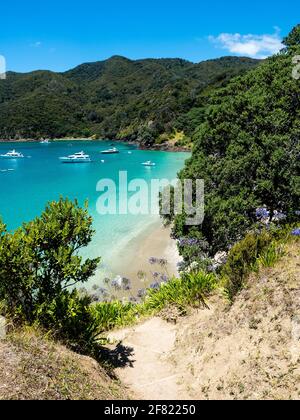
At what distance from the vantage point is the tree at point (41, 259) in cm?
746

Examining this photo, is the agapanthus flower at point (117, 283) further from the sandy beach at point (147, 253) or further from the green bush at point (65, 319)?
the green bush at point (65, 319)

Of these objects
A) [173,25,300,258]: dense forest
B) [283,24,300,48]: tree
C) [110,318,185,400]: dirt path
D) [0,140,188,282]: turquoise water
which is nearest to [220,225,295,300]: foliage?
[110,318,185,400]: dirt path

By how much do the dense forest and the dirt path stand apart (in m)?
5.45

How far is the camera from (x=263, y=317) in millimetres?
8344

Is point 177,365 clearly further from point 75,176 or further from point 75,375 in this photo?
point 75,176

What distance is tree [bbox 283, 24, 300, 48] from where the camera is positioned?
94.7ft

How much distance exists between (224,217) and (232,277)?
620 centimetres

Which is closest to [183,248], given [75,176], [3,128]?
[75,176]

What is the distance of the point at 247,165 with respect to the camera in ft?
54.2
